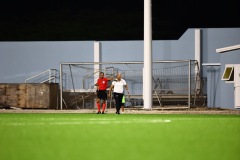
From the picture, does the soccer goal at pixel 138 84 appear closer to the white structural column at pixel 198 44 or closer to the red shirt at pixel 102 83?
the white structural column at pixel 198 44

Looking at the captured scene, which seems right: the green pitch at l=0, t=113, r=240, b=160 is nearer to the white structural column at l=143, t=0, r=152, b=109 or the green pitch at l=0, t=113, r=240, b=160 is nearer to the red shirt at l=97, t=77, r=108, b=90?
the red shirt at l=97, t=77, r=108, b=90

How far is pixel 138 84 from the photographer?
24469 millimetres

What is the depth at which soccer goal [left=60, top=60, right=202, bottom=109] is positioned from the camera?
21.7 metres

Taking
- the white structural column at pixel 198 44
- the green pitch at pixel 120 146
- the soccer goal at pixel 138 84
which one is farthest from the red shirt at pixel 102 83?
the white structural column at pixel 198 44

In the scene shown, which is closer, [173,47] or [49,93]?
[49,93]

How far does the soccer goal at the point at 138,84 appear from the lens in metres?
21.7

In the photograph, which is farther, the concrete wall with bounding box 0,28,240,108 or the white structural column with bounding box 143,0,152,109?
the concrete wall with bounding box 0,28,240,108

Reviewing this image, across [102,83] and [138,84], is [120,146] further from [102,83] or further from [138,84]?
[138,84]

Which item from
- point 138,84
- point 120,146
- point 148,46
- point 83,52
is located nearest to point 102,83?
point 148,46

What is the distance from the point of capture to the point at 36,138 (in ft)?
20.0

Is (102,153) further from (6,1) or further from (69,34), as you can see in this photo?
(69,34)

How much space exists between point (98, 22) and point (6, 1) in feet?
22.3

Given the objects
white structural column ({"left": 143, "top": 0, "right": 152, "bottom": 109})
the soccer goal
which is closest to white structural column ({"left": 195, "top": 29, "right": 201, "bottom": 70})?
the soccer goal

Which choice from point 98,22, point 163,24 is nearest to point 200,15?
point 163,24
